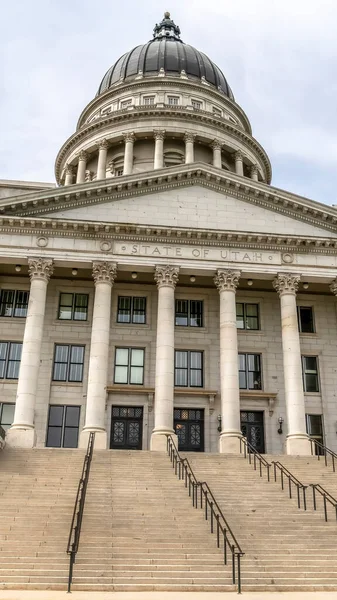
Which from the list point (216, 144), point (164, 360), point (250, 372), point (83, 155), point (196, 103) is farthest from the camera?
point (196, 103)

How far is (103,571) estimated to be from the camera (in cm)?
1130

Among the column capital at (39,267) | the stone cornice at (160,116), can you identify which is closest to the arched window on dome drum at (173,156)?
the stone cornice at (160,116)

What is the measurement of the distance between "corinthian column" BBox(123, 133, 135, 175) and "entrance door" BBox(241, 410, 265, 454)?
23.0m

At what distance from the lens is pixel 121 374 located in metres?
29.0

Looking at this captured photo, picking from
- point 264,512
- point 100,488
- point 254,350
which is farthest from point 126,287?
point 264,512

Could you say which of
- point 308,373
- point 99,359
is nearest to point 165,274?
point 99,359

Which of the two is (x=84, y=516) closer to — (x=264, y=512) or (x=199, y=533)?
(x=199, y=533)

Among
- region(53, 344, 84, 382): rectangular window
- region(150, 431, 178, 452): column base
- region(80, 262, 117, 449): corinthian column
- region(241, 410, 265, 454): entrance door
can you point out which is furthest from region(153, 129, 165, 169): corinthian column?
region(150, 431, 178, 452): column base

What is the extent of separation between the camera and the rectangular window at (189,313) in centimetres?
3056

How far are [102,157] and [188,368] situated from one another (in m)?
23.7

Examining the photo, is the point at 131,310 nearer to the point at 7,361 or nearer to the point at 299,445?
the point at 7,361

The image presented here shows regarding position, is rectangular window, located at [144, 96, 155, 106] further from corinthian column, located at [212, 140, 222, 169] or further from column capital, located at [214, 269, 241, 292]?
column capital, located at [214, 269, 241, 292]

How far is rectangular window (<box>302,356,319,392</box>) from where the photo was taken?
2991 cm

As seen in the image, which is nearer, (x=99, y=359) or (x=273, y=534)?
(x=273, y=534)
